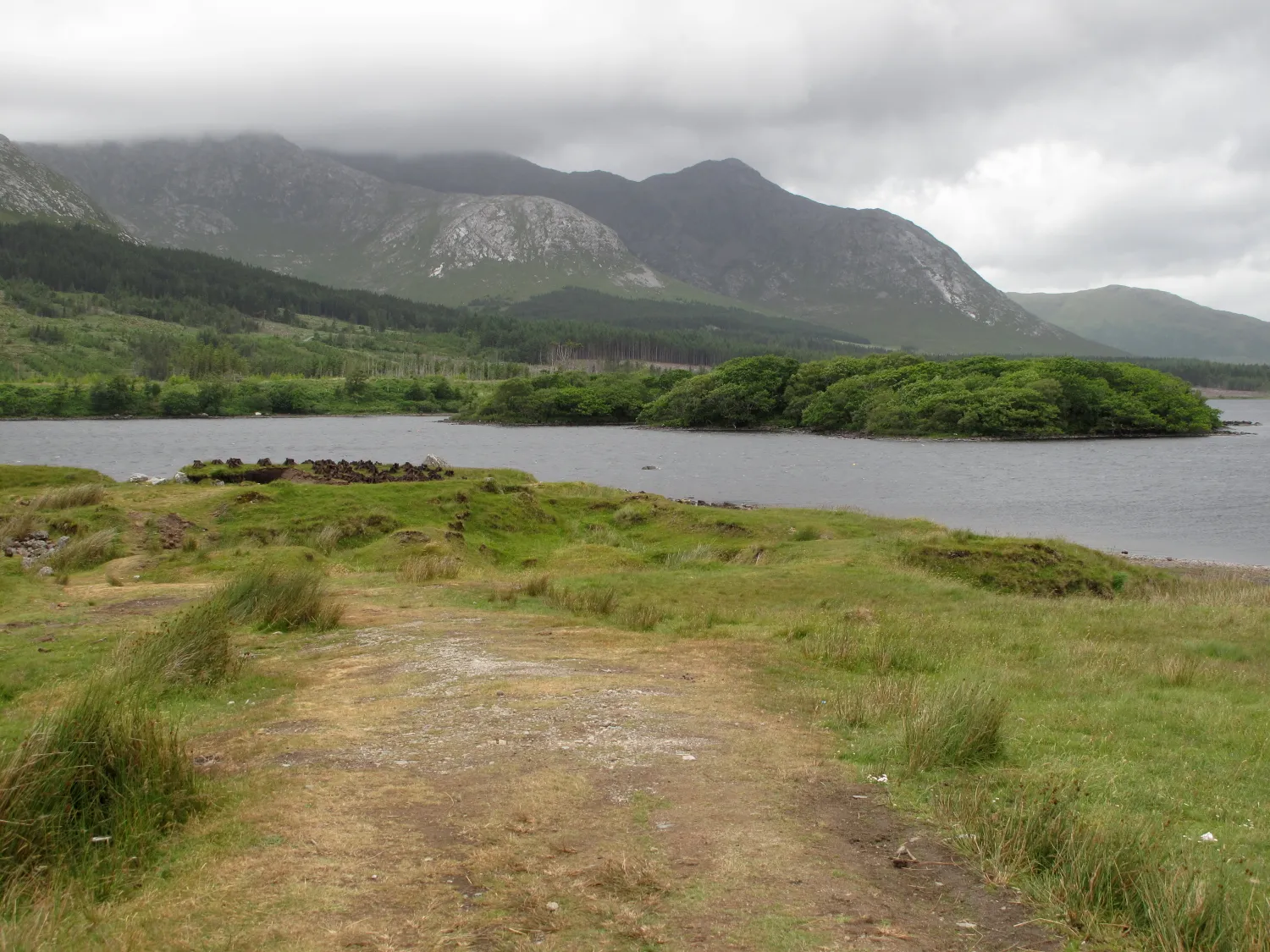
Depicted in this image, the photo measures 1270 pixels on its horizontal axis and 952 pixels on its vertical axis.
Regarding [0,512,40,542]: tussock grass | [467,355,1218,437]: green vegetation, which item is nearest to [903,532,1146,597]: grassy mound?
[0,512,40,542]: tussock grass

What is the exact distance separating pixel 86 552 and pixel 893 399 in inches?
4640

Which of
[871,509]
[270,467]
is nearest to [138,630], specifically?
[270,467]

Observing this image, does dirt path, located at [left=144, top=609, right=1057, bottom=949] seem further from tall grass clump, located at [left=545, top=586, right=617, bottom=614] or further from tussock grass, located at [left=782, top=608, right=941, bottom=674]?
tall grass clump, located at [left=545, top=586, right=617, bottom=614]

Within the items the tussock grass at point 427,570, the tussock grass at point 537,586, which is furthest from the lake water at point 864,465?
the tussock grass at point 427,570

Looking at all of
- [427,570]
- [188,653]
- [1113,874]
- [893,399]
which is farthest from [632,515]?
[893,399]

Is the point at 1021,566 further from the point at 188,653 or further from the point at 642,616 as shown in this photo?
the point at 188,653

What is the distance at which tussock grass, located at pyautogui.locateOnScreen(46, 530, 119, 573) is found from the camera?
21.5 meters

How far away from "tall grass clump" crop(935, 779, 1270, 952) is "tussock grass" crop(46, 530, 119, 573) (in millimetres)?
20856

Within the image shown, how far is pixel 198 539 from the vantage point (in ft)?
84.6

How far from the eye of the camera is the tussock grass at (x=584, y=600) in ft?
57.4

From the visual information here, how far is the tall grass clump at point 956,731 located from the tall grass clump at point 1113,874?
3.84 feet

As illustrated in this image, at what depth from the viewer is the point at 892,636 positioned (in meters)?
14.5

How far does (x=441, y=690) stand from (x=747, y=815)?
15.7 feet

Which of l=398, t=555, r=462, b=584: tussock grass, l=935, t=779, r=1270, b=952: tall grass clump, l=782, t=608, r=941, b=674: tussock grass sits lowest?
l=398, t=555, r=462, b=584: tussock grass
